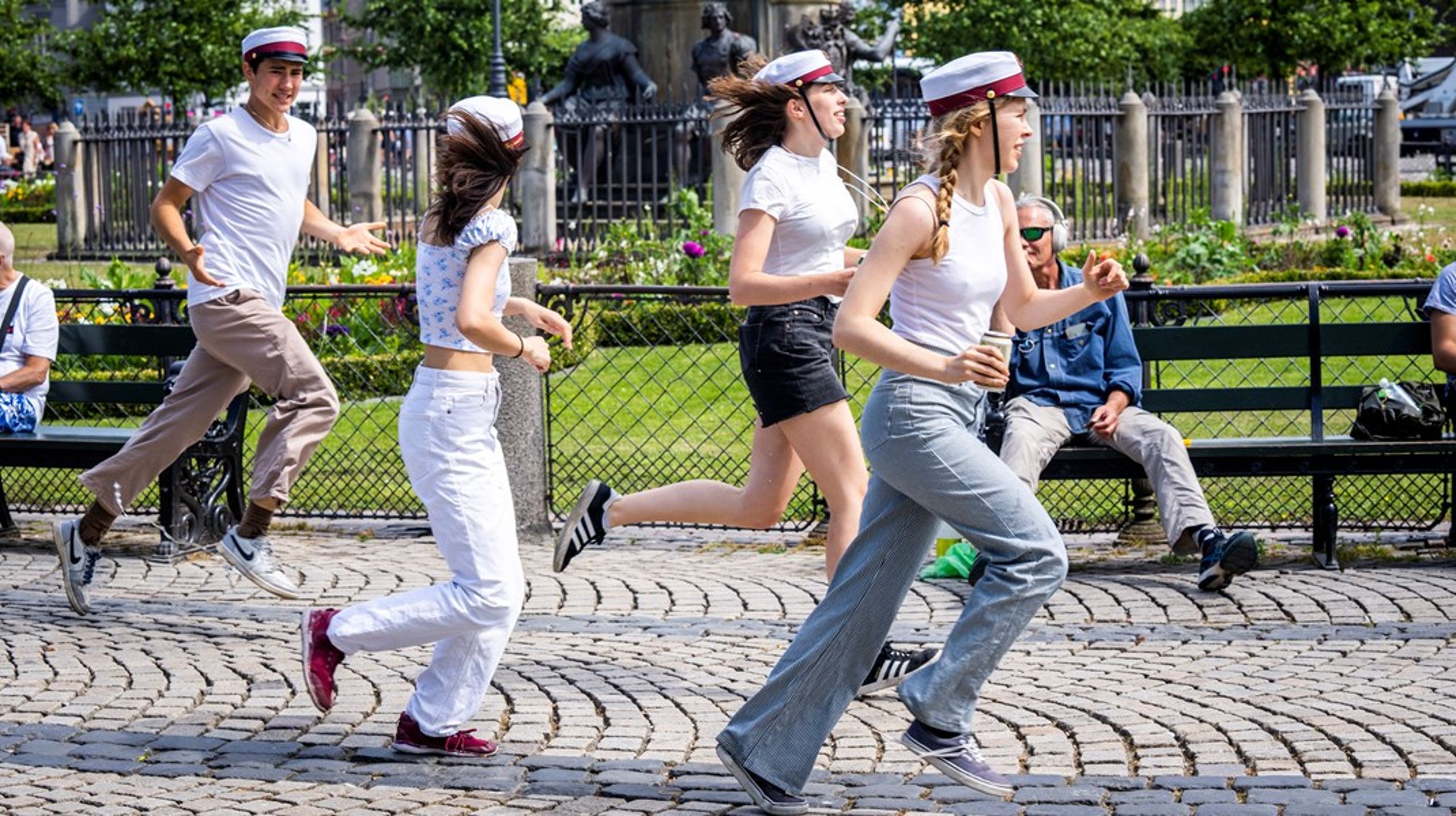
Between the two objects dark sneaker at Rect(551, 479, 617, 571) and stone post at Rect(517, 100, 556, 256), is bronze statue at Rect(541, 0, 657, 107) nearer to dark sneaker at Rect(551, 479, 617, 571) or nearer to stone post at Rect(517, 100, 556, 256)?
stone post at Rect(517, 100, 556, 256)

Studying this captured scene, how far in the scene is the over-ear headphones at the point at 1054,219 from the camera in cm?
820

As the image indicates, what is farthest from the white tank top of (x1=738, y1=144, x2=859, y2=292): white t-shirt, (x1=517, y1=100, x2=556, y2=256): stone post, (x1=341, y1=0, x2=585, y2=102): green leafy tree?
(x1=341, y1=0, x2=585, y2=102): green leafy tree

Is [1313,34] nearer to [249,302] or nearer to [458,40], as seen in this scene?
[458,40]

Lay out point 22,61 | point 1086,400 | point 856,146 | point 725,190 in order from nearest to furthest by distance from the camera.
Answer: point 1086,400, point 725,190, point 856,146, point 22,61

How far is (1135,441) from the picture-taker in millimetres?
8328

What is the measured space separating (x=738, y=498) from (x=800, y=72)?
4.81 feet

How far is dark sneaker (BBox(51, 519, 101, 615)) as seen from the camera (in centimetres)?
790

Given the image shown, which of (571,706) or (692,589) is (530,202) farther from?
(571,706)

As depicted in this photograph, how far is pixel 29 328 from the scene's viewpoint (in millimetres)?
9055

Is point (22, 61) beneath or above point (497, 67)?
above

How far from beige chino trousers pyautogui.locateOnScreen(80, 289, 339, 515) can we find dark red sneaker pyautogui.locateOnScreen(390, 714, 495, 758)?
2.07 m

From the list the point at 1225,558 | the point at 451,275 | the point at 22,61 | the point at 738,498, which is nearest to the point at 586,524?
the point at 738,498

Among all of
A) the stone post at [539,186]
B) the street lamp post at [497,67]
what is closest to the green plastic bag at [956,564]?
the stone post at [539,186]

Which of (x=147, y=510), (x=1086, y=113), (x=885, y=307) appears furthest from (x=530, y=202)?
(x=147, y=510)
